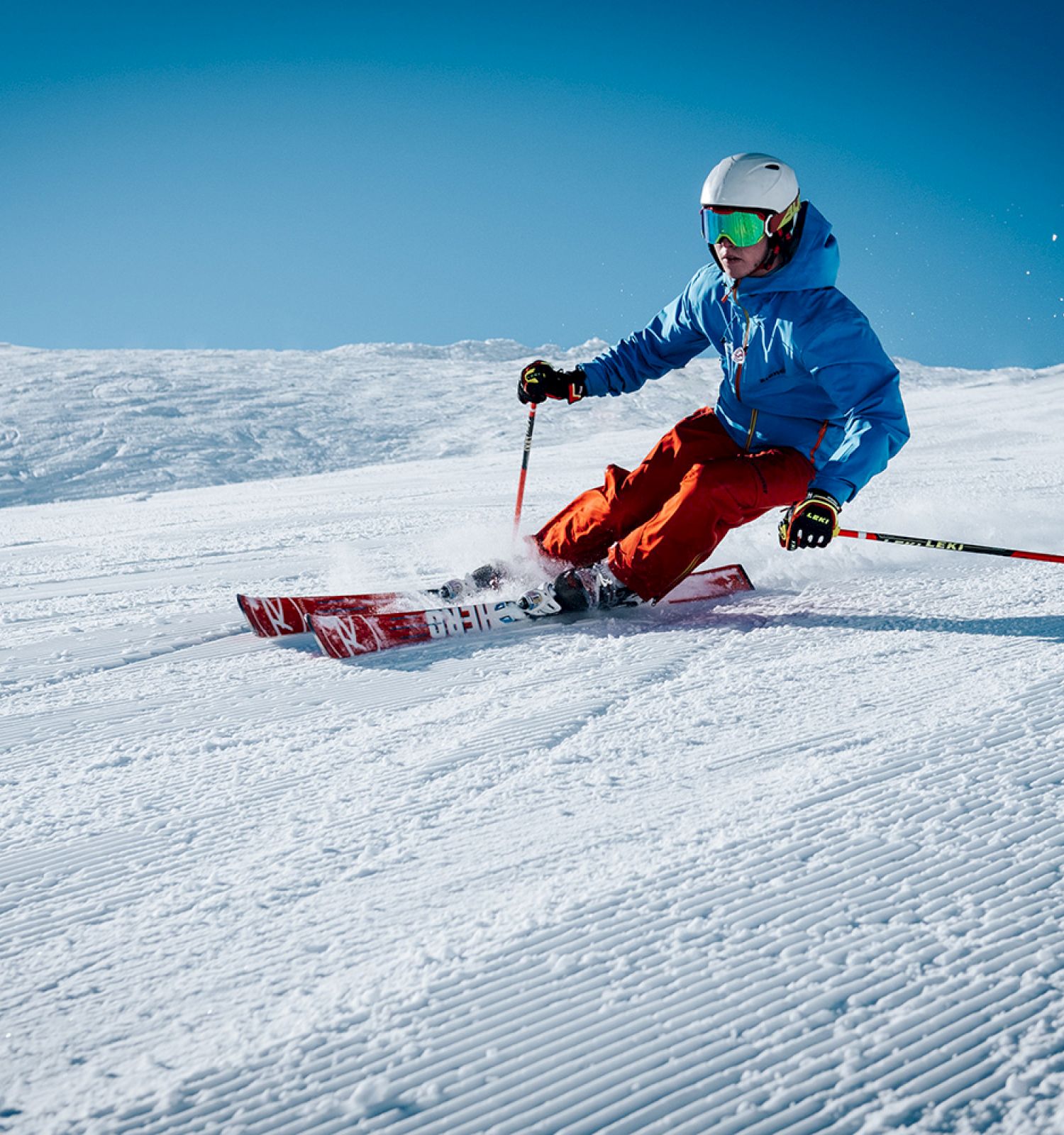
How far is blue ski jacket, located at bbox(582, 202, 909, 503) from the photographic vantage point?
290cm

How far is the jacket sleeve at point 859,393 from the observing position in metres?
2.84

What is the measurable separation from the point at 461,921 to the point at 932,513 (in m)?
4.59

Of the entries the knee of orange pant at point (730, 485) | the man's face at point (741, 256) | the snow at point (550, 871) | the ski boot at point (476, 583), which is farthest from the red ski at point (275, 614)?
the man's face at point (741, 256)

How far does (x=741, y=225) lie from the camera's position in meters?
2.98

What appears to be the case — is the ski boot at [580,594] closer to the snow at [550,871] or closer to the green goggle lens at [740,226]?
the snow at [550,871]

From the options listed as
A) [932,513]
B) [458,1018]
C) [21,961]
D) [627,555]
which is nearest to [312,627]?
[627,555]

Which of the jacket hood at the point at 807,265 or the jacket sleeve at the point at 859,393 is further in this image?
the jacket hood at the point at 807,265

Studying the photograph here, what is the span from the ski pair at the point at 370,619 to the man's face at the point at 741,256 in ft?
4.04

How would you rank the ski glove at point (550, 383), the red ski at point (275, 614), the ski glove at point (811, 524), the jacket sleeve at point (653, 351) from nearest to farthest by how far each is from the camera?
the ski glove at point (811, 524), the red ski at point (275, 614), the jacket sleeve at point (653, 351), the ski glove at point (550, 383)

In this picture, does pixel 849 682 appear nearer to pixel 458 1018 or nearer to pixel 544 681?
pixel 544 681

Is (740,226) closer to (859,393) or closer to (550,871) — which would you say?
(859,393)

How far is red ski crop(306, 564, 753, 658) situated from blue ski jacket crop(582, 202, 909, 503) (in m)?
0.79

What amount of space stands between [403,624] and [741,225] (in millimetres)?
1798

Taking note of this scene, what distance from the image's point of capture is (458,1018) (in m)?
1.14
